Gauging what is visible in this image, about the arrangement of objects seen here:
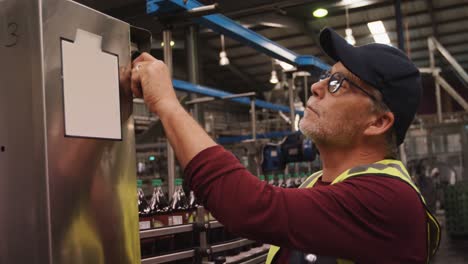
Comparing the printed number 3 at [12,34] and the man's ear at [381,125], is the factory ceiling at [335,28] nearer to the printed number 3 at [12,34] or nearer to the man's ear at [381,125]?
the man's ear at [381,125]

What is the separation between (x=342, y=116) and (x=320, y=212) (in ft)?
0.98

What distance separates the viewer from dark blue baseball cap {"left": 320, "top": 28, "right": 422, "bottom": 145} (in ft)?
3.78

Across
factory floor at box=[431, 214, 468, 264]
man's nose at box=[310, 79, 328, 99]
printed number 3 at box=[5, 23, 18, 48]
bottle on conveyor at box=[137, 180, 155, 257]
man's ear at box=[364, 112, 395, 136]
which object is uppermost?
printed number 3 at box=[5, 23, 18, 48]

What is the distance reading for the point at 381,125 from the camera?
1210mm

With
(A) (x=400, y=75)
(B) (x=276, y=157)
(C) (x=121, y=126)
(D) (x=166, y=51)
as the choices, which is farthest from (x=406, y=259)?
(B) (x=276, y=157)

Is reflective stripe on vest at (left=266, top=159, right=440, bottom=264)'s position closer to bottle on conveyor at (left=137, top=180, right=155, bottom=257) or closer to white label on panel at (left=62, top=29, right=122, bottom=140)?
white label on panel at (left=62, top=29, right=122, bottom=140)

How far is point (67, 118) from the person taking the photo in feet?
3.12

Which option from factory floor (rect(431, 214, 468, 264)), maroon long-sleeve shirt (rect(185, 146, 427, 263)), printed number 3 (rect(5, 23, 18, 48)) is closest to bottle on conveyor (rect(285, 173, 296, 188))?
factory floor (rect(431, 214, 468, 264))

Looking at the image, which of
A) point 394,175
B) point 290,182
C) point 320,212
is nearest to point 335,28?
point 290,182

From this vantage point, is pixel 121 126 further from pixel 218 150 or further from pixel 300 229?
pixel 300 229

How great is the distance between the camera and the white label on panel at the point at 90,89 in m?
0.96

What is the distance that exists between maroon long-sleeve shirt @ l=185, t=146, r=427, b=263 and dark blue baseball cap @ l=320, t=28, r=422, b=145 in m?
0.21

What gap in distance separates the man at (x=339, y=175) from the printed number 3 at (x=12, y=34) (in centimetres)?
25

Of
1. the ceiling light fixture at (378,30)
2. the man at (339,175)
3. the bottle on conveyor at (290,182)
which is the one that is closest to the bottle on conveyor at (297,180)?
the bottle on conveyor at (290,182)
